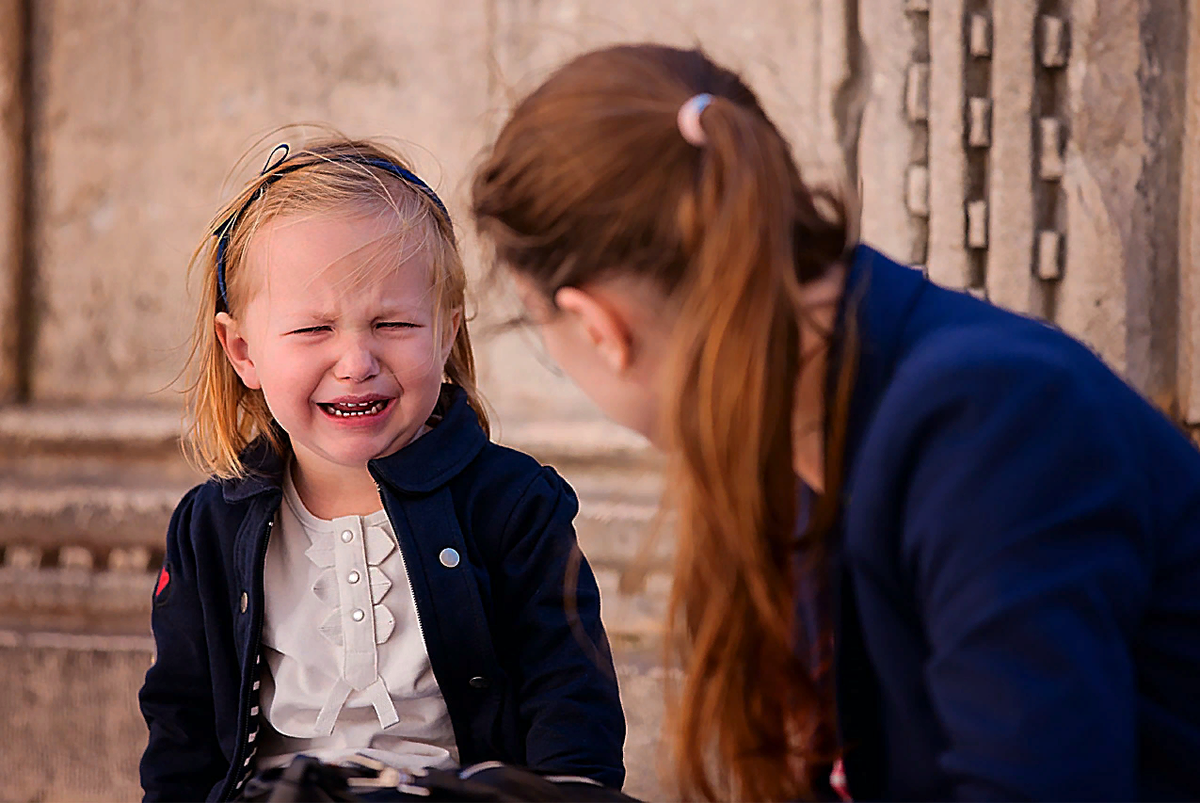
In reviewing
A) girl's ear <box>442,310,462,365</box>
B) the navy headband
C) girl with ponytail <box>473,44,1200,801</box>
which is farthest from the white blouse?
girl with ponytail <box>473,44,1200,801</box>

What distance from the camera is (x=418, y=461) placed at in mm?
1438

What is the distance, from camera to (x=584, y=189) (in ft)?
3.14

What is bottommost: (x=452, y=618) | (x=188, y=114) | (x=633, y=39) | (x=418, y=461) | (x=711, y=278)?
(x=452, y=618)

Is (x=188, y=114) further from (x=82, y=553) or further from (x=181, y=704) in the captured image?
(x=181, y=704)

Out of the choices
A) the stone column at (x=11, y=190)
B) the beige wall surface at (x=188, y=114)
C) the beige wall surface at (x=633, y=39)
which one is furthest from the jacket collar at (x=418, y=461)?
the stone column at (x=11, y=190)

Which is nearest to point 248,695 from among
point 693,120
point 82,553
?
point 693,120

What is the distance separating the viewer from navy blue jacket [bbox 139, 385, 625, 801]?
4.57 feet

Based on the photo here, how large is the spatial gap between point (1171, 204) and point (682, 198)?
147cm

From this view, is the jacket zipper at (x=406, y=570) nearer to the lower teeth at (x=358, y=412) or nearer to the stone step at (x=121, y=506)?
the lower teeth at (x=358, y=412)

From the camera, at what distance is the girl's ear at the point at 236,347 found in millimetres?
1489

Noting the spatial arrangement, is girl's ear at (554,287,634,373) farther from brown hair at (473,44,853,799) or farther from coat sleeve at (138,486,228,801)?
coat sleeve at (138,486,228,801)

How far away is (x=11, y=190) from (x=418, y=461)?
67.5 inches

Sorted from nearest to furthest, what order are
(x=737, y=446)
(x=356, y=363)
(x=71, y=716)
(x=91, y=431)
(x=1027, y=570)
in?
(x=1027, y=570), (x=737, y=446), (x=356, y=363), (x=71, y=716), (x=91, y=431)

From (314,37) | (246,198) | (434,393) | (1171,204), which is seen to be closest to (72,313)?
(314,37)
